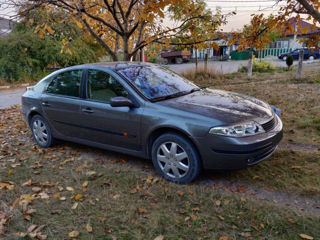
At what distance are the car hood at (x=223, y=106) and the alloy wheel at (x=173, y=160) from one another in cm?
52

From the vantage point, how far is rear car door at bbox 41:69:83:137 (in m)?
4.74

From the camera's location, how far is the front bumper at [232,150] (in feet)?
11.0

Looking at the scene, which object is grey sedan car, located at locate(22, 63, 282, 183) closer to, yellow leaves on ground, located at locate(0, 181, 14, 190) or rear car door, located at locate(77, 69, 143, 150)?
rear car door, located at locate(77, 69, 143, 150)

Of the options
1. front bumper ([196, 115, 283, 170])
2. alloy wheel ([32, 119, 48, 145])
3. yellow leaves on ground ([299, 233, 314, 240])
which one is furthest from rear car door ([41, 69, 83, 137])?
yellow leaves on ground ([299, 233, 314, 240])

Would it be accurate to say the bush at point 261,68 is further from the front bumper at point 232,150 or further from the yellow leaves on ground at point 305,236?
the yellow leaves on ground at point 305,236

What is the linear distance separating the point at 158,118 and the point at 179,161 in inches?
24.3

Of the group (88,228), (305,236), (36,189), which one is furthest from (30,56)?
(305,236)

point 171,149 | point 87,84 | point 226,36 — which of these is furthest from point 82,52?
point 171,149

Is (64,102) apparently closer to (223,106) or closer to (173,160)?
Answer: (173,160)

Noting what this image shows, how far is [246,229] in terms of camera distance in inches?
110

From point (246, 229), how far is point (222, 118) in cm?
128

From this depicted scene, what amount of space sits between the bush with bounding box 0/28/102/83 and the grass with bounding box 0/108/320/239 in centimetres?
1582


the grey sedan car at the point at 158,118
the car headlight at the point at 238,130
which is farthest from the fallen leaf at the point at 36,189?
the car headlight at the point at 238,130

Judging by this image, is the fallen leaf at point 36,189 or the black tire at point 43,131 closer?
the fallen leaf at point 36,189
